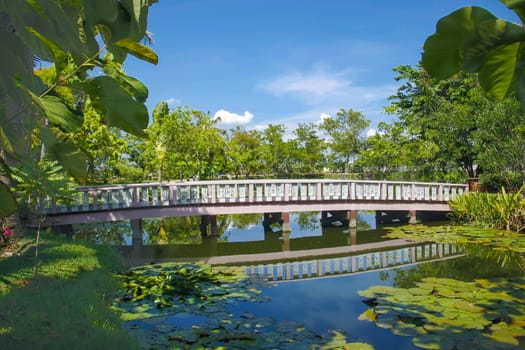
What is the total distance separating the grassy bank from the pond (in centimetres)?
63

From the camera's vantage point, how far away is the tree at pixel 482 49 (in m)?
0.55

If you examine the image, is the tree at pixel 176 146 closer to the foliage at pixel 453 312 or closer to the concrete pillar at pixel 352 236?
the concrete pillar at pixel 352 236

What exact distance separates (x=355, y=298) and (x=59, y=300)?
4.69m

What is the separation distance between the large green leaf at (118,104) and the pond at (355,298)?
436 centimetres

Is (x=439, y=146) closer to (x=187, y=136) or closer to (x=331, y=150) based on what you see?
(x=187, y=136)

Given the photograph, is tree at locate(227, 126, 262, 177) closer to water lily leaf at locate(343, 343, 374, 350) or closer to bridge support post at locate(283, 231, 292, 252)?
bridge support post at locate(283, 231, 292, 252)

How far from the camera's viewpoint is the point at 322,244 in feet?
38.6

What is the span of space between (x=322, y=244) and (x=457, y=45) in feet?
37.7

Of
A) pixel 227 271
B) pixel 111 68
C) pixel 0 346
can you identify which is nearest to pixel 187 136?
pixel 227 271

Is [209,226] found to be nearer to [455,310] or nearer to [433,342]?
[455,310]

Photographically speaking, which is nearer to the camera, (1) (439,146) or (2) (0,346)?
(2) (0,346)

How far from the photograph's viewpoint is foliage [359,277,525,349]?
466 cm

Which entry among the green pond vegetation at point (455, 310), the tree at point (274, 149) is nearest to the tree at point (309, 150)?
the tree at point (274, 149)

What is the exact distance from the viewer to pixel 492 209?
12133 millimetres
